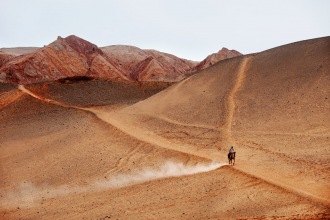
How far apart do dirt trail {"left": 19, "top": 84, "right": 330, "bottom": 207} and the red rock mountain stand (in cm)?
1677

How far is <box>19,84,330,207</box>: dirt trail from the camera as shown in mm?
14133

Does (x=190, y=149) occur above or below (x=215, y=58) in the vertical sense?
below

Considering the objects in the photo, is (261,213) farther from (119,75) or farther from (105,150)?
(119,75)

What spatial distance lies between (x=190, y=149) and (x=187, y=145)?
100 cm

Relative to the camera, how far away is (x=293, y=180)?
51.0 ft

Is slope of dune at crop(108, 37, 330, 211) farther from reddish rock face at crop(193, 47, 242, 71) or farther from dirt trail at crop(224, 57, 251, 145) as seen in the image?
reddish rock face at crop(193, 47, 242, 71)

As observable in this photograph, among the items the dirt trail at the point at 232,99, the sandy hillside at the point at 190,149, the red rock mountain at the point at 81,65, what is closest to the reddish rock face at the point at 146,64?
the red rock mountain at the point at 81,65

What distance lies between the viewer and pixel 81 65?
222 ft

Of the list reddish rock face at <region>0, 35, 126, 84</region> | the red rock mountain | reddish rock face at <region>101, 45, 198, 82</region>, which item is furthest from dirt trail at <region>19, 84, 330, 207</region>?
reddish rock face at <region>101, 45, 198, 82</region>

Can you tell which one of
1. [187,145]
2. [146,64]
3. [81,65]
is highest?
[146,64]

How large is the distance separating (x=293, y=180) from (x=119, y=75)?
184 ft

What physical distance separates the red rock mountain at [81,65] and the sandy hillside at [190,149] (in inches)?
707

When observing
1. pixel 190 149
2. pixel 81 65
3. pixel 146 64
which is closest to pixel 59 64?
pixel 81 65

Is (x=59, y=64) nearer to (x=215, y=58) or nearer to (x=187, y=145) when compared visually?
(x=215, y=58)
